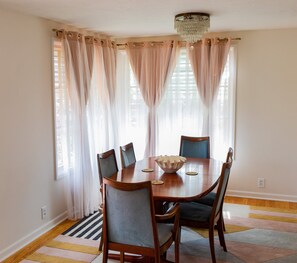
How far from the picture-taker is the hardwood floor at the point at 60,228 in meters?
3.28

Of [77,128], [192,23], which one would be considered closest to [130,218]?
[77,128]

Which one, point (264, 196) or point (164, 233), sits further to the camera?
point (264, 196)

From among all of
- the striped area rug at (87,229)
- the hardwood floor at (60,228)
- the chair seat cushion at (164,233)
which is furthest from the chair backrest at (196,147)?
the chair seat cushion at (164,233)

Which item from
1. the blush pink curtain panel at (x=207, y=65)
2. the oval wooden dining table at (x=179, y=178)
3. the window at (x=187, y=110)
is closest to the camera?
the oval wooden dining table at (x=179, y=178)

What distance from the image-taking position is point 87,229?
3.84 meters

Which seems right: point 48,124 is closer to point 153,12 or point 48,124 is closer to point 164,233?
point 153,12

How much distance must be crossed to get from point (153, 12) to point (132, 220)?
81.7 inches

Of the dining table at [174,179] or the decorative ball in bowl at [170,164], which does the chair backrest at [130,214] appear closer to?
the dining table at [174,179]

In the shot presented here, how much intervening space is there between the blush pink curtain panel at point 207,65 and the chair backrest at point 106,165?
179 cm

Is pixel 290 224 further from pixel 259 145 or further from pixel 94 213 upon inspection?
pixel 94 213

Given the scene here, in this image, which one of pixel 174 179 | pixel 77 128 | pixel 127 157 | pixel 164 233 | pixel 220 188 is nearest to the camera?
pixel 164 233

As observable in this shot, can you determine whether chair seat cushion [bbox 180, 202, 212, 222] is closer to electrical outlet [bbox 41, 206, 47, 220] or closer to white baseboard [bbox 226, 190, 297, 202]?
electrical outlet [bbox 41, 206, 47, 220]

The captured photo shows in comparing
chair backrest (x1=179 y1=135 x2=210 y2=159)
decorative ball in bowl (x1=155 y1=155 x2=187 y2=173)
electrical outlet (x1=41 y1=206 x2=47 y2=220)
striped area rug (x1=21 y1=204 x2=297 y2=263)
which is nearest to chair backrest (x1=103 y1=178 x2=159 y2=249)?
striped area rug (x1=21 y1=204 x2=297 y2=263)

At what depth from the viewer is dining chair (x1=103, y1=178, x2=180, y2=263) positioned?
2383 mm
